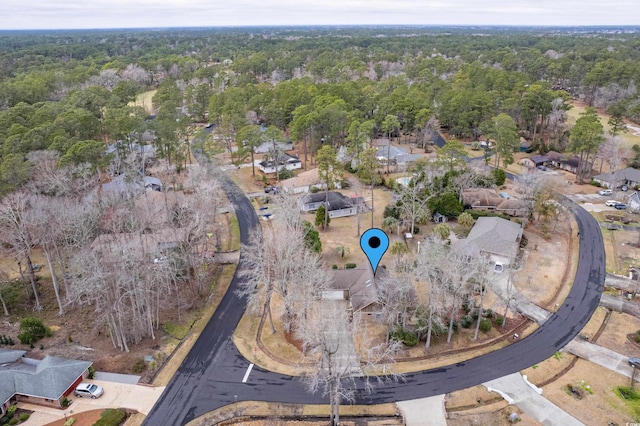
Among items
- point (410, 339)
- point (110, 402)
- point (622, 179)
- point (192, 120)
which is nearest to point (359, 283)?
point (410, 339)

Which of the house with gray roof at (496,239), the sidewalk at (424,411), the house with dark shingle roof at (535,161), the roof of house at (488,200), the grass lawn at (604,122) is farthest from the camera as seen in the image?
the grass lawn at (604,122)

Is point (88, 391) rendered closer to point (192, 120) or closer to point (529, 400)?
point (529, 400)

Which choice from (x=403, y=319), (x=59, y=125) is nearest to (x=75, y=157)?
(x=59, y=125)

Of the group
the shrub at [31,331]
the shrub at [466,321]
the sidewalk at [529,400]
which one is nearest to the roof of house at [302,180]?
the shrub at [466,321]

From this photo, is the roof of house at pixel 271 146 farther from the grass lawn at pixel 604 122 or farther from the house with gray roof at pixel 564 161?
the grass lawn at pixel 604 122

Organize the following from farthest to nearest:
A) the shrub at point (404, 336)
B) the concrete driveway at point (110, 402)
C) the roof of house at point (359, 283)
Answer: the roof of house at point (359, 283)
the shrub at point (404, 336)
the concrete driveway at point (110, 402)

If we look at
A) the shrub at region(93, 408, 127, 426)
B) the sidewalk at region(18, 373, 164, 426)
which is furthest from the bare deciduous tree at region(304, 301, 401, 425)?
the shrub at region(93, 408, 127, 426)

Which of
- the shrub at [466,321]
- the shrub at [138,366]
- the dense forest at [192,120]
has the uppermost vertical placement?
the dense forest at [192,120]
